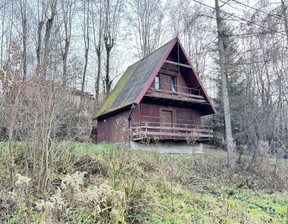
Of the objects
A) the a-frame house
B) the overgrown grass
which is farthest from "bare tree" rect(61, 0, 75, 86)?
the overgrown grass

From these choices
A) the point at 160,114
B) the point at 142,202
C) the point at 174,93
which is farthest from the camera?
the point at 160,114

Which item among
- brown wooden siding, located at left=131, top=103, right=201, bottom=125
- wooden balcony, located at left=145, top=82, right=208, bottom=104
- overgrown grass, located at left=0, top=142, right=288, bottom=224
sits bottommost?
overgrown grass, located at left=0, top=142, right=288, bottom=224

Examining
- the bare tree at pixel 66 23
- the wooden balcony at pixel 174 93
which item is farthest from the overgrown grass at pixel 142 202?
the bare tree at pixel 66 23

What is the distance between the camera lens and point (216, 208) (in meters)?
4.44

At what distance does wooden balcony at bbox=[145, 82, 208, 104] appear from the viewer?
45.2 ft

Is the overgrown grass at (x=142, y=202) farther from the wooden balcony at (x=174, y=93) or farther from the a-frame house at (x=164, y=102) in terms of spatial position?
the wooden balcony at (x=174, y=93)

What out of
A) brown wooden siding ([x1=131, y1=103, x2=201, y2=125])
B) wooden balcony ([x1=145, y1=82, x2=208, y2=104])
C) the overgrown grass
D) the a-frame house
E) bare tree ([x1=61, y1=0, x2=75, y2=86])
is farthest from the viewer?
bare tree ([x1=61, y1=0, x2=75, y2=86])

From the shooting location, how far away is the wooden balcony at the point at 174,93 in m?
13.8

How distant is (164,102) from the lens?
1503 centimetres

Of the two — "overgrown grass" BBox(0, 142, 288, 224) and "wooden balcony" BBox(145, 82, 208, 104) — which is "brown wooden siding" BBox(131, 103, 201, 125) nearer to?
"wooden balcony" BBox(145, 82, 208, 104)

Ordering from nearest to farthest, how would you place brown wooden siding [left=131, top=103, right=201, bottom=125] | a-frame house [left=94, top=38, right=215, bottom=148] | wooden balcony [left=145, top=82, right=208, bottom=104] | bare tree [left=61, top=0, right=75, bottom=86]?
1. a-frame house [left=94, top=38, right=215, bottom=148]
2. wooden balcony [left=145, top=82, right=208, bottom=104]
3. brown wooden siding [left=131, top=103, right=201, bottom=125]
4. bare tree [left=61, top=0, right=75, bottom=86]

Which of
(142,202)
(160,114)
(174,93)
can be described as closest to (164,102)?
(160,114)

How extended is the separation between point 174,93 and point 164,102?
3.19ft

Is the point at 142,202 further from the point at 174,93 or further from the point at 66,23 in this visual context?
the point at 66,23
